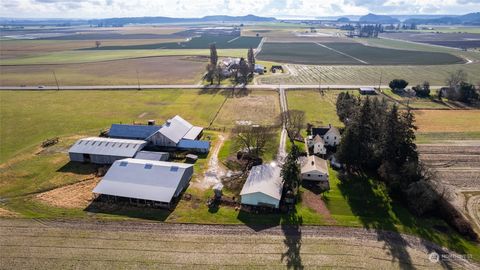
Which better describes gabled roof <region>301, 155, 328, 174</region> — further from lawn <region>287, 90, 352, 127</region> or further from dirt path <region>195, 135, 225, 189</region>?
lawn <region>287, 90, 352, 127</region>

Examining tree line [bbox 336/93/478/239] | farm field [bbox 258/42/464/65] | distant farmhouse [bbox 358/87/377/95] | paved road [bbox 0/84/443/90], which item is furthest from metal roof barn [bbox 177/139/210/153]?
farm field [bbox 258/42/464/65]

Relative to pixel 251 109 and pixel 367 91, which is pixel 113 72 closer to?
pixel 251 109

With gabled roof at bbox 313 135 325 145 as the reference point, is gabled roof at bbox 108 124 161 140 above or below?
below

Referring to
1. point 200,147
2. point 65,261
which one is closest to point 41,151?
point 200,147

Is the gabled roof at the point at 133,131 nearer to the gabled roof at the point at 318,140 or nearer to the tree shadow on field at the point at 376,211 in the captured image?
the gabled roof at the point at 318,140

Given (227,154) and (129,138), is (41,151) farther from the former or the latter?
(227,154)

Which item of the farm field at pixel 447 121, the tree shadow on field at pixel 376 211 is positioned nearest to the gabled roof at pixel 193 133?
the tree shadow on field at pixel 376 211

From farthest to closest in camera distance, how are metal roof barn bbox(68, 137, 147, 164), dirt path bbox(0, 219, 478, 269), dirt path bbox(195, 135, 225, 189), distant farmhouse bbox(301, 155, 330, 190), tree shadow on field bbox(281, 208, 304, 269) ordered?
metal roof barn bbox(68, 137, 147, 164) → distant farmhouse bbox(301, 155, 330, 190) → dirt path bbox(195, 135, 225, 189) → tree shadow on field bbox(281, 208, 304, 269) → dirt path bbox(0, 219, 478, 269)

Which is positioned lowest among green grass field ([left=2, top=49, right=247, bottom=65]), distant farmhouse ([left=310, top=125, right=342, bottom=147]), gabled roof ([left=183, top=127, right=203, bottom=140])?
gabled roof ([left=183, top=127, right=203, bottom=140])
